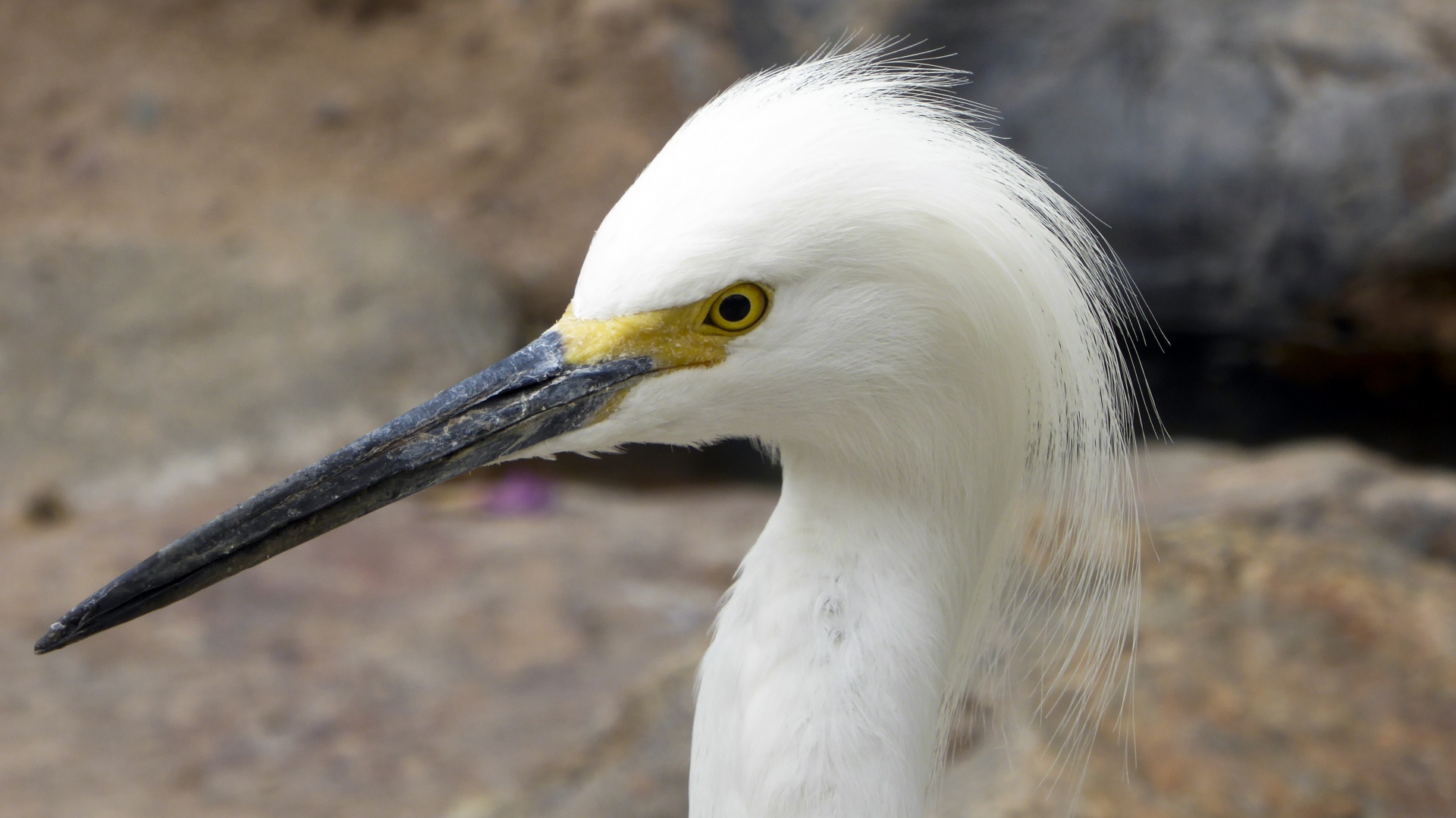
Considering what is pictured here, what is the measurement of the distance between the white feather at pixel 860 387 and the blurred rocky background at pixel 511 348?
0.69 metres

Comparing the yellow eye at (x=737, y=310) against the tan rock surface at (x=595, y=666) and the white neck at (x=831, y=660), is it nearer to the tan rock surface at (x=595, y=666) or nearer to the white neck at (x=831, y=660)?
the white neck at (x=831, y=660)

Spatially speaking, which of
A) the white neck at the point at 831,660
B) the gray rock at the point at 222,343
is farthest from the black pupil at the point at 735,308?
the gray rock at the point at 222,343

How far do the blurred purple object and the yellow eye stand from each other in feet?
9.59

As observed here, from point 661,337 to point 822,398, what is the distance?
0.61 ft

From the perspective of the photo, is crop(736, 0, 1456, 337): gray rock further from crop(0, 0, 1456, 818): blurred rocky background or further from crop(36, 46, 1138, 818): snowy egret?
crop(36, 46, 1138, 818): snowy egret

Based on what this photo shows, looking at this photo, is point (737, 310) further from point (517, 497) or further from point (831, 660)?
point (517, 497)

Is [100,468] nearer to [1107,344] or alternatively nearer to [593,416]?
[593,416]

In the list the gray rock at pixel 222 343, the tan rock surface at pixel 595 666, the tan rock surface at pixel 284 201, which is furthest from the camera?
the tan rock surface at pixel 284 201

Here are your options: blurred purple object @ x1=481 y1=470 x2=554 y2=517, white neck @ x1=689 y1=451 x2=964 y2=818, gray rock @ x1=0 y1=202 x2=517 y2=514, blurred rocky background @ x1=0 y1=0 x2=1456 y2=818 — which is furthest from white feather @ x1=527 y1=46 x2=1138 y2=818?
gray rock @ x1=0 y1=202 x2=517 y2=514

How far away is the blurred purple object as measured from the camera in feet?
13.3

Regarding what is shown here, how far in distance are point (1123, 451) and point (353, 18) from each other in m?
4.79

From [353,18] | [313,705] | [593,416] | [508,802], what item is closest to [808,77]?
[593,416]

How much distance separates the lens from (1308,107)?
4.00m

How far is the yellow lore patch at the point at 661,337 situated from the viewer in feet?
4.03
